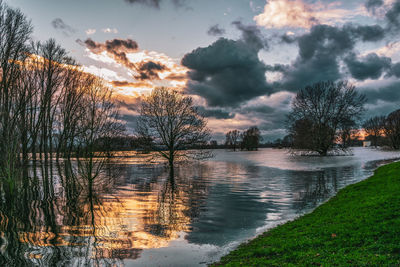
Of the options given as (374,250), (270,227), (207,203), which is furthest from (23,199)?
(374,250)

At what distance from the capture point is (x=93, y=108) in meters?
17.6

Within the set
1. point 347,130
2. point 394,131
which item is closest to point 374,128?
point 394,131

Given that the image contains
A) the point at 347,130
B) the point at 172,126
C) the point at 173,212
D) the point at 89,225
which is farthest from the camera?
the point at 347,130

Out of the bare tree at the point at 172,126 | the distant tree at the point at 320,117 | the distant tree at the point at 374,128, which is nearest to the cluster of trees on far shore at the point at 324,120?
the distant tree at the point at 320,117

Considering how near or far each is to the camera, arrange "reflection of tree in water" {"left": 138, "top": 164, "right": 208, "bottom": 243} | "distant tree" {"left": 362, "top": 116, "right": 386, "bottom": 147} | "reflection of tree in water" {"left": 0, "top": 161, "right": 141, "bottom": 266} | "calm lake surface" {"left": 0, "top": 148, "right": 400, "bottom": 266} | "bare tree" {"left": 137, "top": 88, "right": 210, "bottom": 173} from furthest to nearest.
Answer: "distant tree" {"left": 362, "top": 116, "right": 386, "bottom": 147}, "bare tree" {"left": 137, "top": 88, "right": 210, "bottom": 173}, "reflection of tree in water" {"left": 138, "top": 164, "right": 208, "bottom": 243}, "calm lake surface" {"left": 0, "top": 148, "right": 400, "bottom": 266}, "reflection of tree in water" {"left": 0, "top": 161, "right": 141, "bottom": 266}

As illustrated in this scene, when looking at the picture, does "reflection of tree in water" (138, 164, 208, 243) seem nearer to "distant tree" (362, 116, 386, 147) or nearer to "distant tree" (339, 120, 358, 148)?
"distant tree" (339, 120, 358, 148)

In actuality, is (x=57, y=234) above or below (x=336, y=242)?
below

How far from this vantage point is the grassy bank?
7.13 m

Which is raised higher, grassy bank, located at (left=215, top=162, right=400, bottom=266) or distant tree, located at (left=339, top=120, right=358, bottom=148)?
distant tree, located at (left=339, top=120, right=358, bottom=148)

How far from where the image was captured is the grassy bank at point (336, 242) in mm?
7134

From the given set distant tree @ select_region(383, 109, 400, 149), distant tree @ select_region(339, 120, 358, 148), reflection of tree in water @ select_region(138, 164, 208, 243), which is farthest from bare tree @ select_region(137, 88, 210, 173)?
distant tree @ select_region(383, 109, 400, 149)

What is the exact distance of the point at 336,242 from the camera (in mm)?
8367

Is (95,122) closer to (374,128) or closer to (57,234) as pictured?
(57,234)

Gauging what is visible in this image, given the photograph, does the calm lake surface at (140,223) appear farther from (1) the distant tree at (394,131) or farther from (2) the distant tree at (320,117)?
(1) the distant tree at (394,131)
